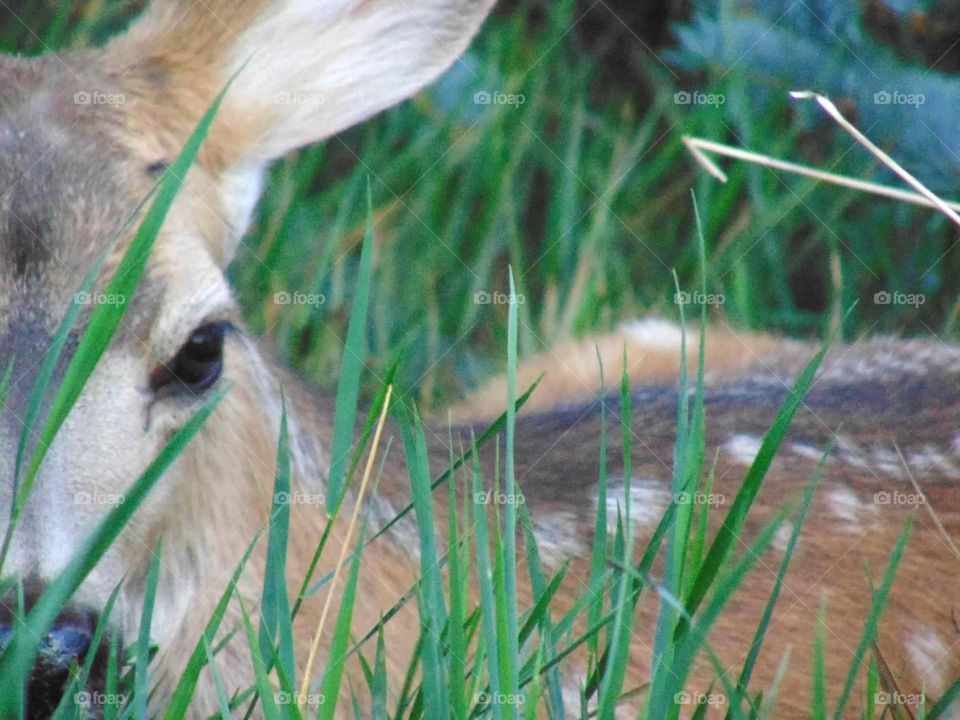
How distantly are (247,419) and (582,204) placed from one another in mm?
2706

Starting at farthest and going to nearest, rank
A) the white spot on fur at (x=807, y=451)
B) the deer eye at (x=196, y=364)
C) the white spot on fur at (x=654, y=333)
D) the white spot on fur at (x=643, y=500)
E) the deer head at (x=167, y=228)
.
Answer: the white spot on fur at (x=654, y=333) < the white spot on fur at (x=807, y=451) < the white spot on fur at (x=643, y=500) < the deer eye at (x=196, y=364) < the deer head at (x=167, y=228)

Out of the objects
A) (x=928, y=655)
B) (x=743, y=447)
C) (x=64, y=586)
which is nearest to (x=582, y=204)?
(x=743, y=447)

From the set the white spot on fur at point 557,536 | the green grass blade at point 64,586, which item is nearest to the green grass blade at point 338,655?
the green grass blade at point 64,586

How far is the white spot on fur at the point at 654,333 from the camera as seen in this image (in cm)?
496

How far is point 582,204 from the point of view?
5676 mm

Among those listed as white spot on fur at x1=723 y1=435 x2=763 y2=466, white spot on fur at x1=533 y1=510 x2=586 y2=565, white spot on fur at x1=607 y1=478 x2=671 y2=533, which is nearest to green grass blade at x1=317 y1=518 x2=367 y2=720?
white spot on fur at x1=533 y1=510 x2=586 y2=565

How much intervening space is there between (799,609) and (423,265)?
2.41m

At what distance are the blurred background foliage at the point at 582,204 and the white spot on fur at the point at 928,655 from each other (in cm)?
159

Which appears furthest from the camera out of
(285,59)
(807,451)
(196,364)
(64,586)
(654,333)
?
(654,333)

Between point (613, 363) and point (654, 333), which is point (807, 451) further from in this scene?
point (654, 333)

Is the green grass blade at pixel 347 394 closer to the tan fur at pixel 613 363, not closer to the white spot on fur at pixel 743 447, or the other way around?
the white spot on fur at pixel 743 447

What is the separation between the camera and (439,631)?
7.43 ft

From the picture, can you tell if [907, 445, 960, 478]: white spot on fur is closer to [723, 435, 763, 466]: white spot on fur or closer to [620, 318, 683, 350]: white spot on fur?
[723, 435, 763, 466]: white spot on fur

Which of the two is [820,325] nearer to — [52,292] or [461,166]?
[461,166]
